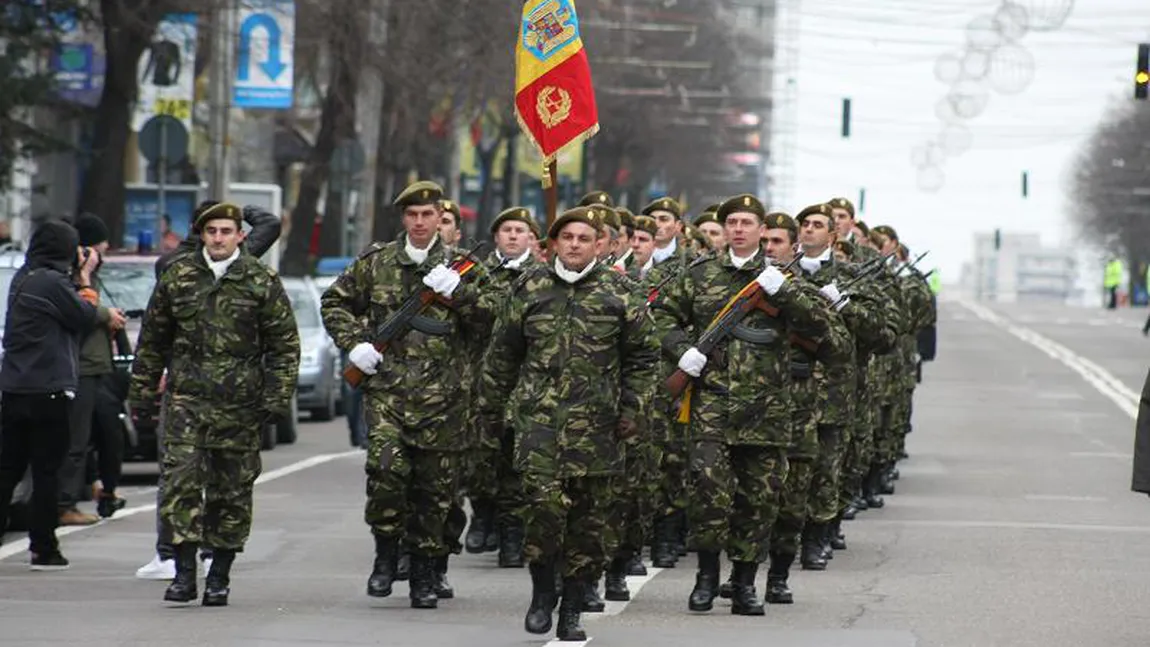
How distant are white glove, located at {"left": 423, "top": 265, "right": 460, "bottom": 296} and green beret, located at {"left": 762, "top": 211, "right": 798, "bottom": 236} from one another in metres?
1.52

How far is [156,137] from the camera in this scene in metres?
32.7

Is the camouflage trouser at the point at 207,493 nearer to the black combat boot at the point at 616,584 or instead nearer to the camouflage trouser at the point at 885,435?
the black combat boot at the point at 616,584

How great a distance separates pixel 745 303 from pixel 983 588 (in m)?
2.39

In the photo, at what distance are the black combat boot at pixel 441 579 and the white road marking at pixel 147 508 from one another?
3.19 metres

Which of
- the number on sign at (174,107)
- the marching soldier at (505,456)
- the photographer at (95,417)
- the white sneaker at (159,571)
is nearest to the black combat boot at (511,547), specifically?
the marching soldier at (505,456)

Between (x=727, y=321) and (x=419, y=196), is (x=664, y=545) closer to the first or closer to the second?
(x=727, y=321)

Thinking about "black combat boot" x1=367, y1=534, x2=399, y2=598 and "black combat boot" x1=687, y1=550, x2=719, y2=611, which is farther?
"black combat boot" x1=367, y1=534, x2=399, y2=598

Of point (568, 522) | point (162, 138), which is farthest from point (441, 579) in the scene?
point (162, 138)

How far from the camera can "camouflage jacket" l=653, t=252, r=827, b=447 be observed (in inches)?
537

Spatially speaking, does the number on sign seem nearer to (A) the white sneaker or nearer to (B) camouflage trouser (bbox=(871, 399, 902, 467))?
(B) camouflage trouser (bbox=(871, 399, 902, 467))

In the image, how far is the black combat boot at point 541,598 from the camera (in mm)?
12477

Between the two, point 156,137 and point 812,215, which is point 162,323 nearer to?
point 812,215

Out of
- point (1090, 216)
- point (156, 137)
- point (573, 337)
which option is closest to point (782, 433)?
point (573, 337)

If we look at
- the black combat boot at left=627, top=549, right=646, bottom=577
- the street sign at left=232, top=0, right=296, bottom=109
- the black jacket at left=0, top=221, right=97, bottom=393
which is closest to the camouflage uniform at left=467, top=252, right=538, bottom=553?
the black combat boot at left=627, top=549, right=646, bottom=577
